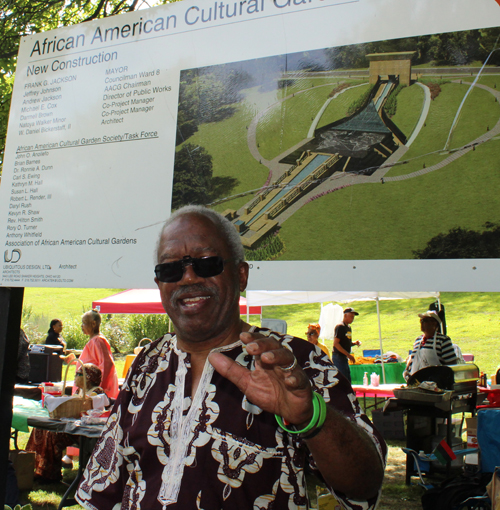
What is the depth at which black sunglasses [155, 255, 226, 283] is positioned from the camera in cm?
169

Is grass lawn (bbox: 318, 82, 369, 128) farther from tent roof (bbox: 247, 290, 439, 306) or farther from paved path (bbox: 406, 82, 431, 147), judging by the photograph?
tent roof (bbox: 247, 290, 439, 306)

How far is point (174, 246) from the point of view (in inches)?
68.7

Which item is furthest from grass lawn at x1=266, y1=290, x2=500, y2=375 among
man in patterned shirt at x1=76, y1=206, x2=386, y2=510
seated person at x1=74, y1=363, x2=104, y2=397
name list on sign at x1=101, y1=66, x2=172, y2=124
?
man in patterned shirt at x1=76, y1=206, x2=386, y2=510

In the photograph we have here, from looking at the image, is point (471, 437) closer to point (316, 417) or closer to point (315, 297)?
point (316, 417)

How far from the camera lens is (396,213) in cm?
224

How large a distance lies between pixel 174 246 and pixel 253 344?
2.29 ft

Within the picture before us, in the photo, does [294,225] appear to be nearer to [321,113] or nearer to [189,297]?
[321,113]

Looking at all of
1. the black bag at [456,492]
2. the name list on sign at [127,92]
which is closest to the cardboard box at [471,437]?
the black bag at [456,492]

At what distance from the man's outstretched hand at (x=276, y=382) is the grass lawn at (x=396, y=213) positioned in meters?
1.14

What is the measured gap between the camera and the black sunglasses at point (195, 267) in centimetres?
169

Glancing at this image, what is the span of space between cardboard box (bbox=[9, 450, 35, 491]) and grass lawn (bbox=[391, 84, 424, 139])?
4990mm

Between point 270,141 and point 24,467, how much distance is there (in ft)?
15.2

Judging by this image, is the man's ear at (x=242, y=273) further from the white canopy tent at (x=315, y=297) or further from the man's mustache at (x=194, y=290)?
the white canopy tent at (x=315, y=297)

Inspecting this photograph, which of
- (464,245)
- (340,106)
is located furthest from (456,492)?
(340,106)
